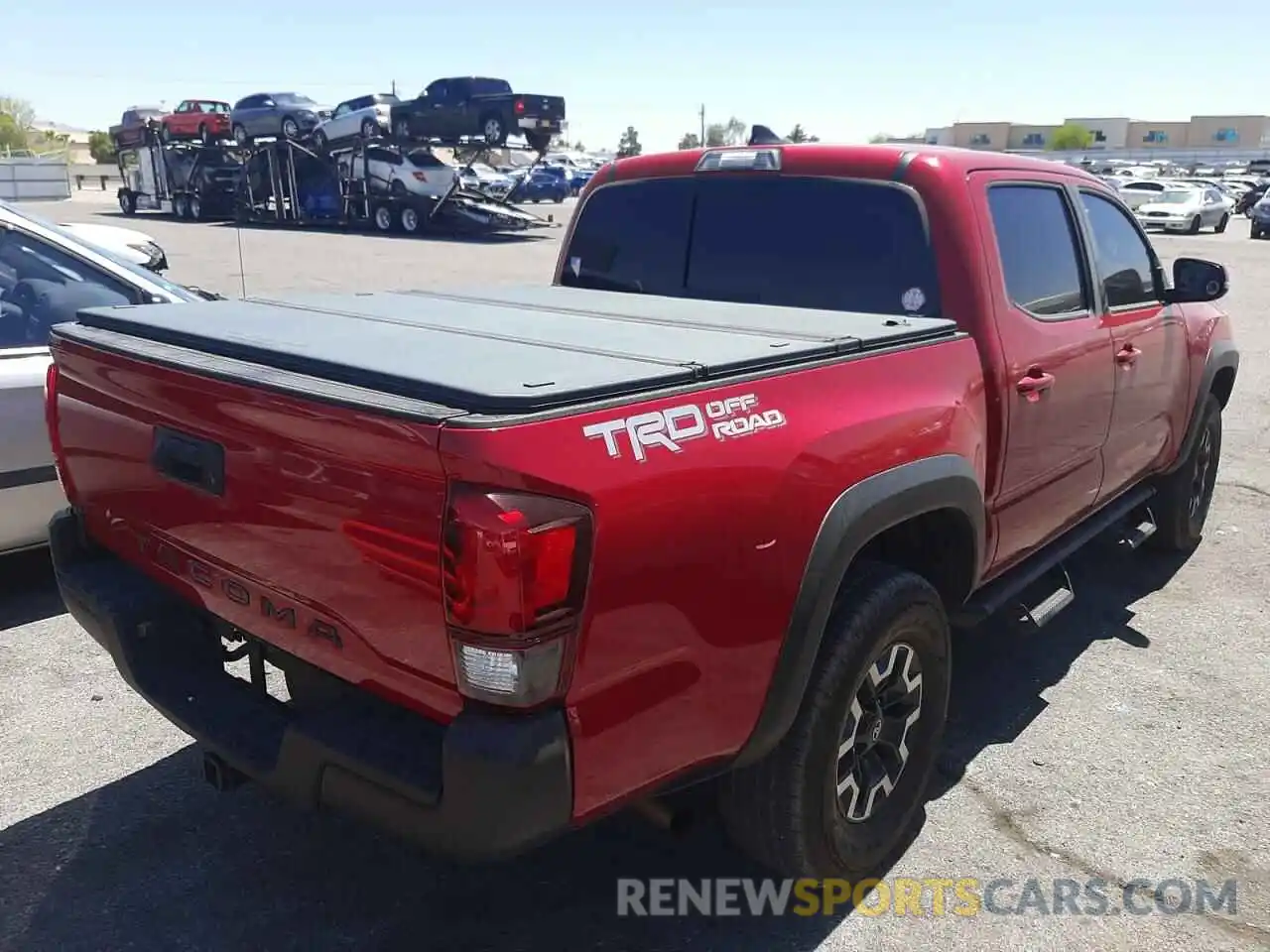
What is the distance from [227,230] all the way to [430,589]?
101 feet

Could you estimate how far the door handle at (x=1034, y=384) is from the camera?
3256 millimetres

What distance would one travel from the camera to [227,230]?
97.0ft

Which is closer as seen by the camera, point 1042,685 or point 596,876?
point 596,876

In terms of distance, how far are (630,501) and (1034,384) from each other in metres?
1.92

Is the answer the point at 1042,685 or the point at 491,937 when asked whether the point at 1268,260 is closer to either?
the point at 1042,685

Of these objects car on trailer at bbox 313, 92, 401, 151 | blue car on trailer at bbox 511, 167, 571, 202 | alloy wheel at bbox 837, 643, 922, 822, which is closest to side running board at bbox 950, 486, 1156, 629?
alloy wheel at bbox 837, 643, 922, 822

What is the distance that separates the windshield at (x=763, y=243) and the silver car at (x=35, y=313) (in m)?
1.79

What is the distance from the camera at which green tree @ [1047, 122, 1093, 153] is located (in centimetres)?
11612

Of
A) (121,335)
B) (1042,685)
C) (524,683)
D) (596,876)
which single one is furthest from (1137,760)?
(121,335)

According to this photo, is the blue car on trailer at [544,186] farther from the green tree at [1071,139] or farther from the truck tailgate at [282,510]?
the green tree at [1071,139]

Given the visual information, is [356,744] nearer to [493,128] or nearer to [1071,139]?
[493,128]

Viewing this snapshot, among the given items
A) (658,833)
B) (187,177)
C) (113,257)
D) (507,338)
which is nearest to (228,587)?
(507,338)

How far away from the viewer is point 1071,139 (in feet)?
384

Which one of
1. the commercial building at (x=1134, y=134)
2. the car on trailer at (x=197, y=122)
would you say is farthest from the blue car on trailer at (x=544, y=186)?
the commercial building at (x=1134, y=134)
